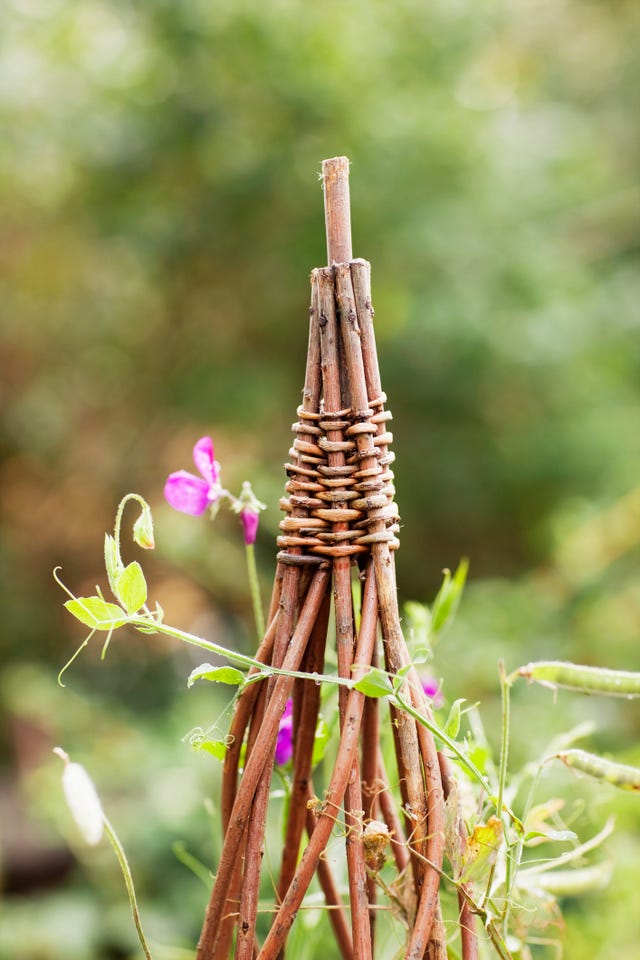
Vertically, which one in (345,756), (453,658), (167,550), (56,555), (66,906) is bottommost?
(66,906)

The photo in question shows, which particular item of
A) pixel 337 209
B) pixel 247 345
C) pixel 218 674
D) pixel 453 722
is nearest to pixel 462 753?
pixel 453 722

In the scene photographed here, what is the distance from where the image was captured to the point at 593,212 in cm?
275

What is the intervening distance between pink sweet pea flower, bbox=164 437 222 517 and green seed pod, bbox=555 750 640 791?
0.22 meters

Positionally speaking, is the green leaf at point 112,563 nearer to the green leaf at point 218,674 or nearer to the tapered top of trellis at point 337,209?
the green leaf at point 218,674

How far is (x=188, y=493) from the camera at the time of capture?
Answer: 473mm

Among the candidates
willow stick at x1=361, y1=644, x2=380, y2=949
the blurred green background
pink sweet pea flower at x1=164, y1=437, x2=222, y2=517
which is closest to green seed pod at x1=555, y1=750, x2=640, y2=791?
willow stick at x1=361, y1=644, x2=380, y2=949

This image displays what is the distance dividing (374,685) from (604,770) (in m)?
0.10

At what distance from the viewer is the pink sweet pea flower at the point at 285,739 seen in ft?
1.51

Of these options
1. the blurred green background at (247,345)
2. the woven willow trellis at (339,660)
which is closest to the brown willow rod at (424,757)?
the woven willow trellis at (339,660)

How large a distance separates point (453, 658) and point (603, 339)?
1134 mm

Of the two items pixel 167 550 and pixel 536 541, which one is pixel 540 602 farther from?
pixel 167 550

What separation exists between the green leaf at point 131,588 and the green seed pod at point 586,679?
0.17 m

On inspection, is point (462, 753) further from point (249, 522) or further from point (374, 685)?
point (249, 522)

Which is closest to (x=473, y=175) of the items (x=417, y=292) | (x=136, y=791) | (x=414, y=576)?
(x=417, y=292)
